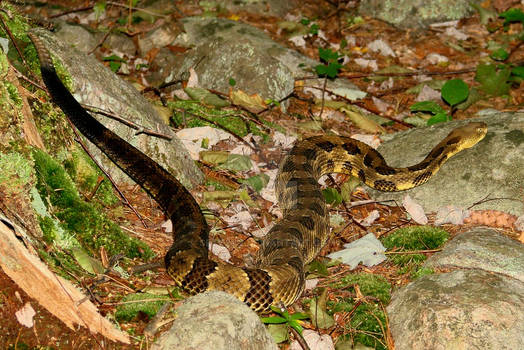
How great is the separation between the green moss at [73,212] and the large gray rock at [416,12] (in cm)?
822

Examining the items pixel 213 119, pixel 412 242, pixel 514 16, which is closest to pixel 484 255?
pixel 412 242

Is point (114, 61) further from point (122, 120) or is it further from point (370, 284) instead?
point (370, 284)

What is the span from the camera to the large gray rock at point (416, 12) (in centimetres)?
1085

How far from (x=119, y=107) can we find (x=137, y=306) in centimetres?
245

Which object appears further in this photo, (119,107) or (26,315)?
(119,107)

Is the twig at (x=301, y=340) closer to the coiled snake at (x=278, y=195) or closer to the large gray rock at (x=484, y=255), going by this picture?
the coiled snake at (x=278, y=195)

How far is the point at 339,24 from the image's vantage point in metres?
A: 10.8

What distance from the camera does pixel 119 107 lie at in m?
5.48

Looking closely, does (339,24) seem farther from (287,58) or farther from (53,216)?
(53,216)

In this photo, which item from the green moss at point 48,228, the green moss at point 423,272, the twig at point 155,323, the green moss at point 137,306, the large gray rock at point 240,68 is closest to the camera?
the twig at point 155,323

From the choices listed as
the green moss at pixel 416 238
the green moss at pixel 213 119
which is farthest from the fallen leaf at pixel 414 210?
the green moss at pixel 213 119

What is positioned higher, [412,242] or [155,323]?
[155,323]

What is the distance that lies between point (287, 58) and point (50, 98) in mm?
4830

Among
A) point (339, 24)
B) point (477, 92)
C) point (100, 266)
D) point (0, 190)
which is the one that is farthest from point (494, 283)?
point (339, 24)
